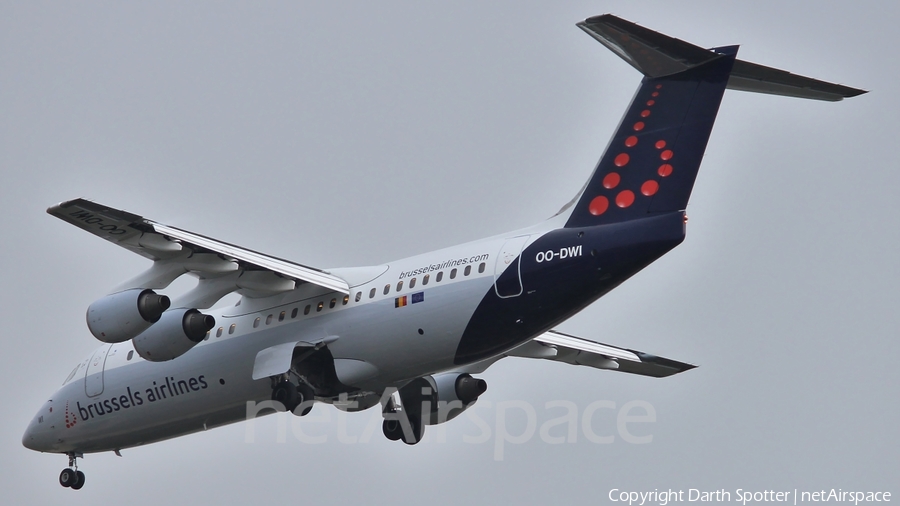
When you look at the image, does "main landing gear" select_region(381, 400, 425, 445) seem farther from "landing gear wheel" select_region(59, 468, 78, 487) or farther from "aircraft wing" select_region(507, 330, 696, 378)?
"landing gear wheel" select_region(59, 468, 78, 487)

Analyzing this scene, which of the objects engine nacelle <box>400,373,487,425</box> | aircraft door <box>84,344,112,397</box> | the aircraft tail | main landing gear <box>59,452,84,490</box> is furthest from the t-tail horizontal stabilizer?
main landing gear <box>59,452,84,490</box>

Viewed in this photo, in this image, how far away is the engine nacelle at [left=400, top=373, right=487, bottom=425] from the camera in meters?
21.7

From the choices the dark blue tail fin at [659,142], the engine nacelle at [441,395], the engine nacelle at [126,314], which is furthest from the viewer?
the engine nacelle at [441,395]

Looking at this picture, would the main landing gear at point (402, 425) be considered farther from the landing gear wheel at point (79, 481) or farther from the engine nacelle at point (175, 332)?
Result: the landing gear wheel at point (79, 481)

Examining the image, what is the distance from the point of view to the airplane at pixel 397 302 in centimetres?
1669

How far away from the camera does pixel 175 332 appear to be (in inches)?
746

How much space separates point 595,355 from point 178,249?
25.9ft

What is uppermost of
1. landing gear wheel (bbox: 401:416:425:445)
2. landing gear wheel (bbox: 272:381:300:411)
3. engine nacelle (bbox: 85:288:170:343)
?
engine nacelle (bbox: 85:288:170:343)

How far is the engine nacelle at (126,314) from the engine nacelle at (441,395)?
16.1 ft

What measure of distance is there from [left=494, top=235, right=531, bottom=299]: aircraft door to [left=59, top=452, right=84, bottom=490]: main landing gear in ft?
30.9

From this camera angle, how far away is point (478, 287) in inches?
697

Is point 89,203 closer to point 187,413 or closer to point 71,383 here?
point 187,413

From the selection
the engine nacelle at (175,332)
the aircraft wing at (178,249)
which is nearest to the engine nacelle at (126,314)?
the aircraft wing at (178,249)

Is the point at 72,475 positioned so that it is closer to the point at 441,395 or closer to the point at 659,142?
the point at 441,395
